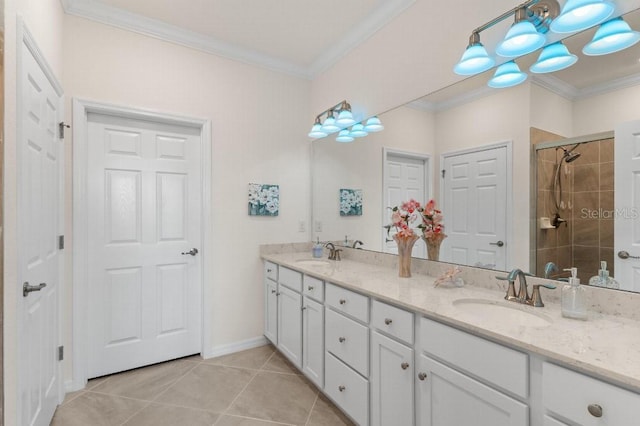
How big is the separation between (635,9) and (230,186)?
8.68ft

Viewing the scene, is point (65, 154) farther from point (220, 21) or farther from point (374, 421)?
point (374, 421)

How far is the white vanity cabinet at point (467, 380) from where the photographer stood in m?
1.01

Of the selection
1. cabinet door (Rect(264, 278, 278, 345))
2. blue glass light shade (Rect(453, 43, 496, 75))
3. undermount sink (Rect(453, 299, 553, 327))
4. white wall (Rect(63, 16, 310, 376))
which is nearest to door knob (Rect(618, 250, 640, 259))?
undermount sink (Rect(453, 299, 553, 327))

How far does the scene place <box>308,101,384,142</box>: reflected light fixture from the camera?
251 centimetres

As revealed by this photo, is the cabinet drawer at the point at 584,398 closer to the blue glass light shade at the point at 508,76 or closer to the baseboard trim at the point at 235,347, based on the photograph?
the blue glass light shade at the point at 508,76

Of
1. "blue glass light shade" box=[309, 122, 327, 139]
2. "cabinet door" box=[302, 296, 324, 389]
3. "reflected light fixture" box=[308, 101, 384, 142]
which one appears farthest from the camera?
"blue glass light shade" box=[309, 122, 327, 139]

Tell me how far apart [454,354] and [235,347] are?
2161mm

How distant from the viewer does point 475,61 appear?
159cm

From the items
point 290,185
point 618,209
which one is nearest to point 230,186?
point 290,185

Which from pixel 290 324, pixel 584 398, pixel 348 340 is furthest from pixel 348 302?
pixel 584 398

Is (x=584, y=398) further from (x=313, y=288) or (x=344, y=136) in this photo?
(x=344, y=136)

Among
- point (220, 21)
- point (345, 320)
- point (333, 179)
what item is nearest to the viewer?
point (345, 320)

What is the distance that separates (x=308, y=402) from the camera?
2072mm

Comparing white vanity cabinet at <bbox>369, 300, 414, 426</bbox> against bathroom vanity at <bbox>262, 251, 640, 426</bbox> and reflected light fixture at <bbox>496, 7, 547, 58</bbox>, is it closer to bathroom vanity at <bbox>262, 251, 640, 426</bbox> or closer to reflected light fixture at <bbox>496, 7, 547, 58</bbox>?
bathroom vanity at <bbox>262, 251, 640, 426</bbox>
